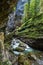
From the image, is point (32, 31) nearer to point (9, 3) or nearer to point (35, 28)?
point (35, 28)

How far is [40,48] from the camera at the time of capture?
971 inches

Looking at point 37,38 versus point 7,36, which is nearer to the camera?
point 7,36

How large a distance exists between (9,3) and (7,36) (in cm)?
1310

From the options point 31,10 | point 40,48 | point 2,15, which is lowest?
point 40,48

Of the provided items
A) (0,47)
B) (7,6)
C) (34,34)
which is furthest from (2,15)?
(34,34)

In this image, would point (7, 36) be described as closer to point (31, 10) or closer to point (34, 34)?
point (34, 34)

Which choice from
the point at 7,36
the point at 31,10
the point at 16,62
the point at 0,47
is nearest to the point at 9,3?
the point at 0,47

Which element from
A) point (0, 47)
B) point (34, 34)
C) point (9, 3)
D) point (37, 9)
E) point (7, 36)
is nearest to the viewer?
point (9, 3)

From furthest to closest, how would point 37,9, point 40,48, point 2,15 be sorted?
1. point 37,9
2. point 40,48
3. point 2,15

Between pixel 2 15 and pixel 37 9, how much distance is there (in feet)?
93.3

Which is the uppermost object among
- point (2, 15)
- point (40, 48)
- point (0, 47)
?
point (2, 15)

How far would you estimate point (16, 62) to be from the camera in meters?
14.2

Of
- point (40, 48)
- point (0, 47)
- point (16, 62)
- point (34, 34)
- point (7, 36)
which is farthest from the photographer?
point (34, 34)

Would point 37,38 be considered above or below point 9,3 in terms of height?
below
